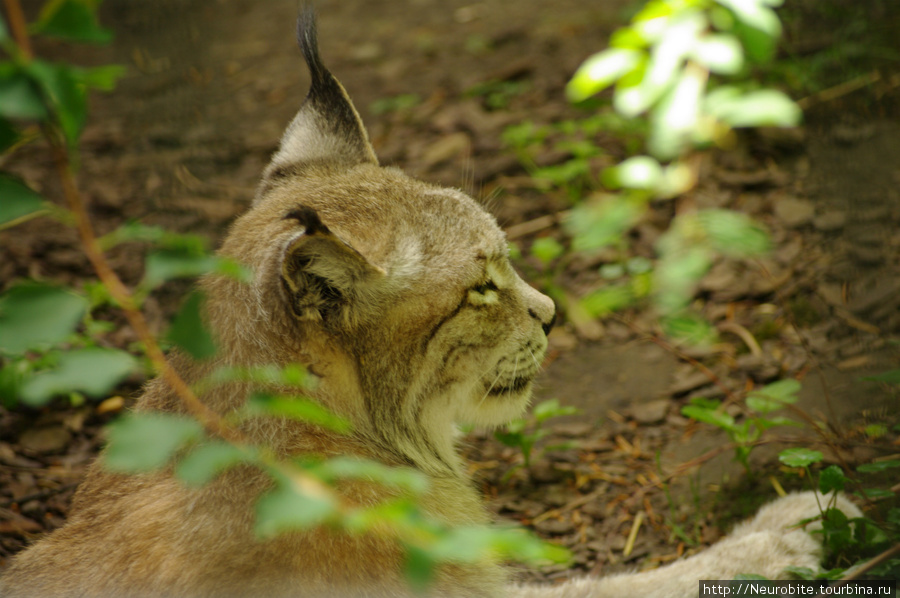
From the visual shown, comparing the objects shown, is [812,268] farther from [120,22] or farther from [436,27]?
[436,27]

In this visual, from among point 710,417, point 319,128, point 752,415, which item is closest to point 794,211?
point 752,415

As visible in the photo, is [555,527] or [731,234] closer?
[555,527]

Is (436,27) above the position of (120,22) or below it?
below

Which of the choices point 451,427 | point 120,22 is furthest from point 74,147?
point 120,22

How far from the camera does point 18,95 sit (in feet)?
3.95

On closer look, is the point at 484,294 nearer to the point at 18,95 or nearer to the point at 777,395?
the point at 777,395

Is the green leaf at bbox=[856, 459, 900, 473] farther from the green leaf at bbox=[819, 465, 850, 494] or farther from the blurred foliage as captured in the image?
the blurred foliage

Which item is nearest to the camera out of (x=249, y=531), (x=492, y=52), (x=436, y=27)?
(x=249, y=531)

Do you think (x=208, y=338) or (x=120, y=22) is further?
(x=120, y=22)

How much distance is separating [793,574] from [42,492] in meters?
2.94

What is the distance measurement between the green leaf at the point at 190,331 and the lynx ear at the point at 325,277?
697 millimetres

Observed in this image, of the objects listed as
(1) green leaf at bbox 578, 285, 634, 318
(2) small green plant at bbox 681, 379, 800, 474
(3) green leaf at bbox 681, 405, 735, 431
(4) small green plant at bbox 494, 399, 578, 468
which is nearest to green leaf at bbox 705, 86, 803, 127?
(1) green leaf at bbox 578, 285, 634, 318

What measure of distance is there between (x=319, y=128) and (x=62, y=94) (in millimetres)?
1939

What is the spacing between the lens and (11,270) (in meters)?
4.61
